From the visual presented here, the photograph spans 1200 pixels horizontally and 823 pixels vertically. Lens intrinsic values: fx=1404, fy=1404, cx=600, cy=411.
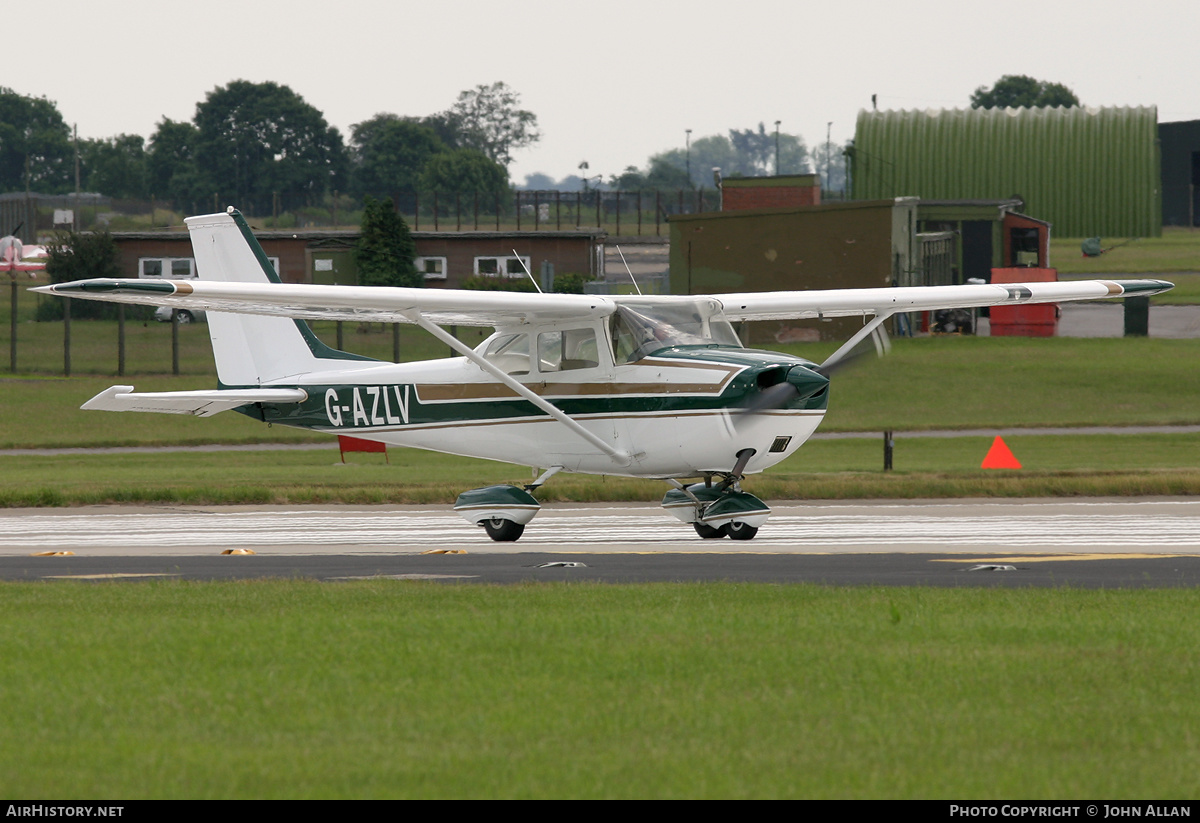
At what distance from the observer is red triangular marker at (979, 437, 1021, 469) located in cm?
2244

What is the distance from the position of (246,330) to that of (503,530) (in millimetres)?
5138

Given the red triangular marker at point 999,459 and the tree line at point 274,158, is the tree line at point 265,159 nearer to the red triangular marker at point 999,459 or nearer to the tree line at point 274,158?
the tree line at point 274,158

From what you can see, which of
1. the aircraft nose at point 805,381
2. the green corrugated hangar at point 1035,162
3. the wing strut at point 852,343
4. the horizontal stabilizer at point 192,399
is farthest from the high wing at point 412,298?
the green corrugated hangar at point 1035,162

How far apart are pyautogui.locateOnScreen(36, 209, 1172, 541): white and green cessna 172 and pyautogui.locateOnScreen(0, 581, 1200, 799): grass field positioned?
5.05 metres

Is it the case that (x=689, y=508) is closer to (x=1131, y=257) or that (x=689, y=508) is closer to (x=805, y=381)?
(x=805, y=381)

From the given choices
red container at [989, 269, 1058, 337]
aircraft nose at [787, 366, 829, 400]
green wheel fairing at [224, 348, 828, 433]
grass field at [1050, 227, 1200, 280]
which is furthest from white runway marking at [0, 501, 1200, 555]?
grass field at [1050, 227, 1200, 280]

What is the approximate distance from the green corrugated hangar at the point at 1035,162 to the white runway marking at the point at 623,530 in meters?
53.2

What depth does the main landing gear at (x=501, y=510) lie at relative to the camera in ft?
51.8

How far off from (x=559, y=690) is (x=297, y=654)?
167 centimetres

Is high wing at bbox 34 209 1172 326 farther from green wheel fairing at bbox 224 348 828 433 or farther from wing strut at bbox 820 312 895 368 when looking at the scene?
green wheel fairing at bbox 224 348 828 433

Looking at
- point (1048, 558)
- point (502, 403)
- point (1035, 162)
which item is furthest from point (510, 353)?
point (1035, 162)

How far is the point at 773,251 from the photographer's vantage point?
43.7 metres

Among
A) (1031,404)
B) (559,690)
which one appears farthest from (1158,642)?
(1031,404)

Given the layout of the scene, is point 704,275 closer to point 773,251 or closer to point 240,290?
point 773,251
